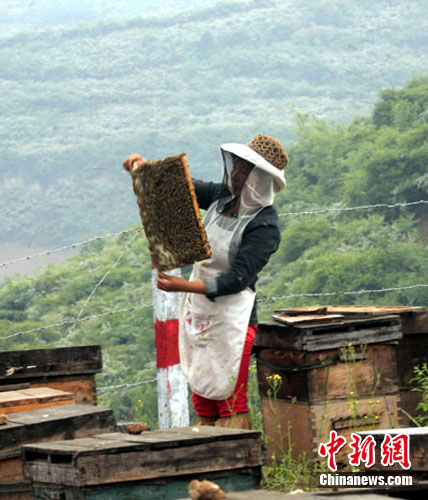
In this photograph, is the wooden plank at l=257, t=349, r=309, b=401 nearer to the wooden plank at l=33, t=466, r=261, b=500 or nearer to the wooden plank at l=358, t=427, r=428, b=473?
the wooden plank at l=33, t=466, r=261, b=500

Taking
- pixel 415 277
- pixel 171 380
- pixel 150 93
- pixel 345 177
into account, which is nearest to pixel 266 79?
pixel 150 93

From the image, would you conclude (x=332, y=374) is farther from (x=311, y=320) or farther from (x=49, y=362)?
(x=49, y=362)

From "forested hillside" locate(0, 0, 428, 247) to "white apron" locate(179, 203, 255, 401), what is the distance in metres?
63.9

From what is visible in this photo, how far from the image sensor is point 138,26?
309 feet

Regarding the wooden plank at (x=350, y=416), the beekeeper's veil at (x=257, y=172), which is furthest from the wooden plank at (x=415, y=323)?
the beekeeper's veil at (x=257, y=172)

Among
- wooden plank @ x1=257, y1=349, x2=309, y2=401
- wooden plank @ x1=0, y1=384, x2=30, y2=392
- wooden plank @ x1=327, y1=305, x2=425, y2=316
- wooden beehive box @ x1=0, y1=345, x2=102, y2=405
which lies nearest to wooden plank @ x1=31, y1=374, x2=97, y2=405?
wooden beehive box @ x1=0, y1=345, x2=102, y2=405

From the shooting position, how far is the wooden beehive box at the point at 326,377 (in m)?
5.23

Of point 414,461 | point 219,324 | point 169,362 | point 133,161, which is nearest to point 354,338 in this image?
point 219,324

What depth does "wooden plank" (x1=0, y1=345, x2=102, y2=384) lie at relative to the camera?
18.2 ft

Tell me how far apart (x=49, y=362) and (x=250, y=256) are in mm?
1585

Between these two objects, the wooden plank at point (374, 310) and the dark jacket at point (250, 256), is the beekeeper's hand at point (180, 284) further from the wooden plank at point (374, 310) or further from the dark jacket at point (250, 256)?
the wooden plank at point (374, 310)

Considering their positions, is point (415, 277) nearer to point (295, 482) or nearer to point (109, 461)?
Result: point (295, 482)

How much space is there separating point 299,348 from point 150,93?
86.2 meters

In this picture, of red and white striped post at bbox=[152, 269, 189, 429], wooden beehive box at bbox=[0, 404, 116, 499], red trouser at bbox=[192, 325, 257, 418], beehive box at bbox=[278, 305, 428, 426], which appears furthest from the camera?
red and white striped post at bbox=[152, 269, 189, 429]
